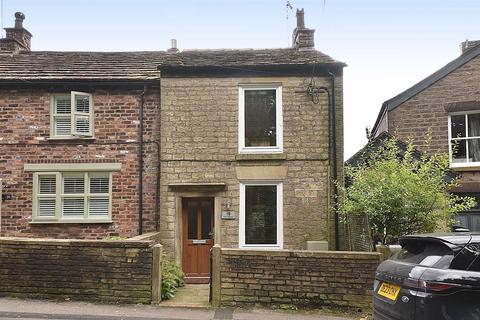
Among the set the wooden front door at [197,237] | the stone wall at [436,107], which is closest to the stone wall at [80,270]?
the wooden front door at [197,237]

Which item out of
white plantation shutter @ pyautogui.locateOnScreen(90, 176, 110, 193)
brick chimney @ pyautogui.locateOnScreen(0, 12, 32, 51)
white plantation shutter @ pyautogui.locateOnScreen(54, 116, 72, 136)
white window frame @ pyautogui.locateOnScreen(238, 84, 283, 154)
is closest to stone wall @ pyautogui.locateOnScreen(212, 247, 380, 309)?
white window frame @ pyautogui.locateOnScreen(238, 84, 283, 154)

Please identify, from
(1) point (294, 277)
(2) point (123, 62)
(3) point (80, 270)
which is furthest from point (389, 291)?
(2) point (123, 62)

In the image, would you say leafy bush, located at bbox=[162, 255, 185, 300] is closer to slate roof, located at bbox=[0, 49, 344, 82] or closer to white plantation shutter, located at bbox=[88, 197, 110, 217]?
white plantation shutter, located at bbox=[88, 197, 110, 217]

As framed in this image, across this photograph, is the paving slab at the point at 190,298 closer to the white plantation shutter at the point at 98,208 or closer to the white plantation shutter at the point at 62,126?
the white plantation shutter at the point at 98,208

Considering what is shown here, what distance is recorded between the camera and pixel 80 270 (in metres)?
8.73

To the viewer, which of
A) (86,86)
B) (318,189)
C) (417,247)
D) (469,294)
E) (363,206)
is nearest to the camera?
(469,294)

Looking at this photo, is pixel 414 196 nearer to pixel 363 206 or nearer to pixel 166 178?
pixel 363 206

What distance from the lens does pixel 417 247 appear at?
5492 mm

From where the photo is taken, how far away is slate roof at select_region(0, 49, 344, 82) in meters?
12.3

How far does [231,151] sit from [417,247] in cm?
687

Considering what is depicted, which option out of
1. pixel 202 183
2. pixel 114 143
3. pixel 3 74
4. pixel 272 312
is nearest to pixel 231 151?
pixel 202 183

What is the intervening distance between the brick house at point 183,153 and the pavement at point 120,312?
3.21 m

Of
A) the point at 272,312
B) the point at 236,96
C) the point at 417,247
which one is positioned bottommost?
the point at 272,312

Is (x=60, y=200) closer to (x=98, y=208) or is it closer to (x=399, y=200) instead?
(x=98, y=208)
